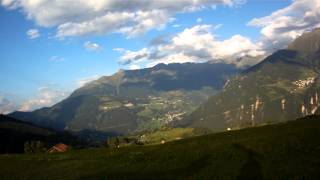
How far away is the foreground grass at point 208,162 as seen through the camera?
177 feet

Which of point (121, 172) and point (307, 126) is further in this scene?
point (307, 126)

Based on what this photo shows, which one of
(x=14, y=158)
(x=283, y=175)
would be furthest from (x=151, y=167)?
(x=14, y=158)

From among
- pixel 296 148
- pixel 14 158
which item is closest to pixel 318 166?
pixel 296 148

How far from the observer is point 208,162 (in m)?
62.3

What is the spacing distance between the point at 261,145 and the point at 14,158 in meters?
47.1

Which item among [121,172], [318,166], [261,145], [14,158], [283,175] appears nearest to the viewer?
[283,175]

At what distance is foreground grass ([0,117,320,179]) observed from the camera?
2120 inches

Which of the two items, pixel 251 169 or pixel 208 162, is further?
pixel 208 162

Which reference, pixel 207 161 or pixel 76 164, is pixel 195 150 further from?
pixel 76 164

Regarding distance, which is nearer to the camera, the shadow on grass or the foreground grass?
the shadow on grass

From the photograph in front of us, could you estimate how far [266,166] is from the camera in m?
55.4

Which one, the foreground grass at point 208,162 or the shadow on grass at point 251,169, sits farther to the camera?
the foreground grass at point 208,162

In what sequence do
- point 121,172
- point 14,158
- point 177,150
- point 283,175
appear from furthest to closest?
point 14,158
point 177,150
point 121,172
point 283,175

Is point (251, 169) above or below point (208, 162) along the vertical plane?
below
